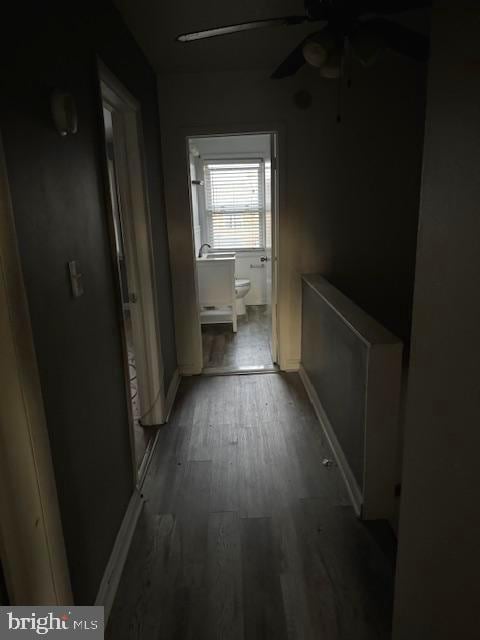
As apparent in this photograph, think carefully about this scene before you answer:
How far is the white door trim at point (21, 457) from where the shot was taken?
3.21 ft

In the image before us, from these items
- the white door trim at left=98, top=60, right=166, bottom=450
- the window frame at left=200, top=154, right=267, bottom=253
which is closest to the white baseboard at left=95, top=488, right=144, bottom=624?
the white door trim at left=98, top=60, right=166, bottom=450

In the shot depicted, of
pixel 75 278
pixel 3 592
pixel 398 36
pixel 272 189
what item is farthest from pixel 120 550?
pixel 272 189

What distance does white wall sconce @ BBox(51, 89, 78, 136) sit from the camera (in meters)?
1.23

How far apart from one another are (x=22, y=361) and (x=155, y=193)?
2.24 m

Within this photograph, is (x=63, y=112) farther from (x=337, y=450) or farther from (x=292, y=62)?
(x=337, y=450)

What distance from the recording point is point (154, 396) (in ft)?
9.27

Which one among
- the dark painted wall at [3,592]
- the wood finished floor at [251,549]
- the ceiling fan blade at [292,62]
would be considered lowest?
the wood finished floor at [251,549]

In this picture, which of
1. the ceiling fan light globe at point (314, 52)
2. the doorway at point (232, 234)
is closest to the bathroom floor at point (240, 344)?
the doorway at point (232, 234)

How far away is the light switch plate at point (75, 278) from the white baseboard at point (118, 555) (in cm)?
105

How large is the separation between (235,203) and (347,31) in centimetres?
384

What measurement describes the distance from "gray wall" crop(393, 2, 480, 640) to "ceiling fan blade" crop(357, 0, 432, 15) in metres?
1.12

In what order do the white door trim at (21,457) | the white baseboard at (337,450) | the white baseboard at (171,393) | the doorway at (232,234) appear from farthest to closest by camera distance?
1. the doorway at (232,234)
2. the white baseboard at (171,393)
3. the white baseboard at (337,450)
4. the white door trim at (21,457)

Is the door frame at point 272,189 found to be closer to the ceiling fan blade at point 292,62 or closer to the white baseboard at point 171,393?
the white baseboard at point 171,393

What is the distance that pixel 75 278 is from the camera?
4.50 feet
